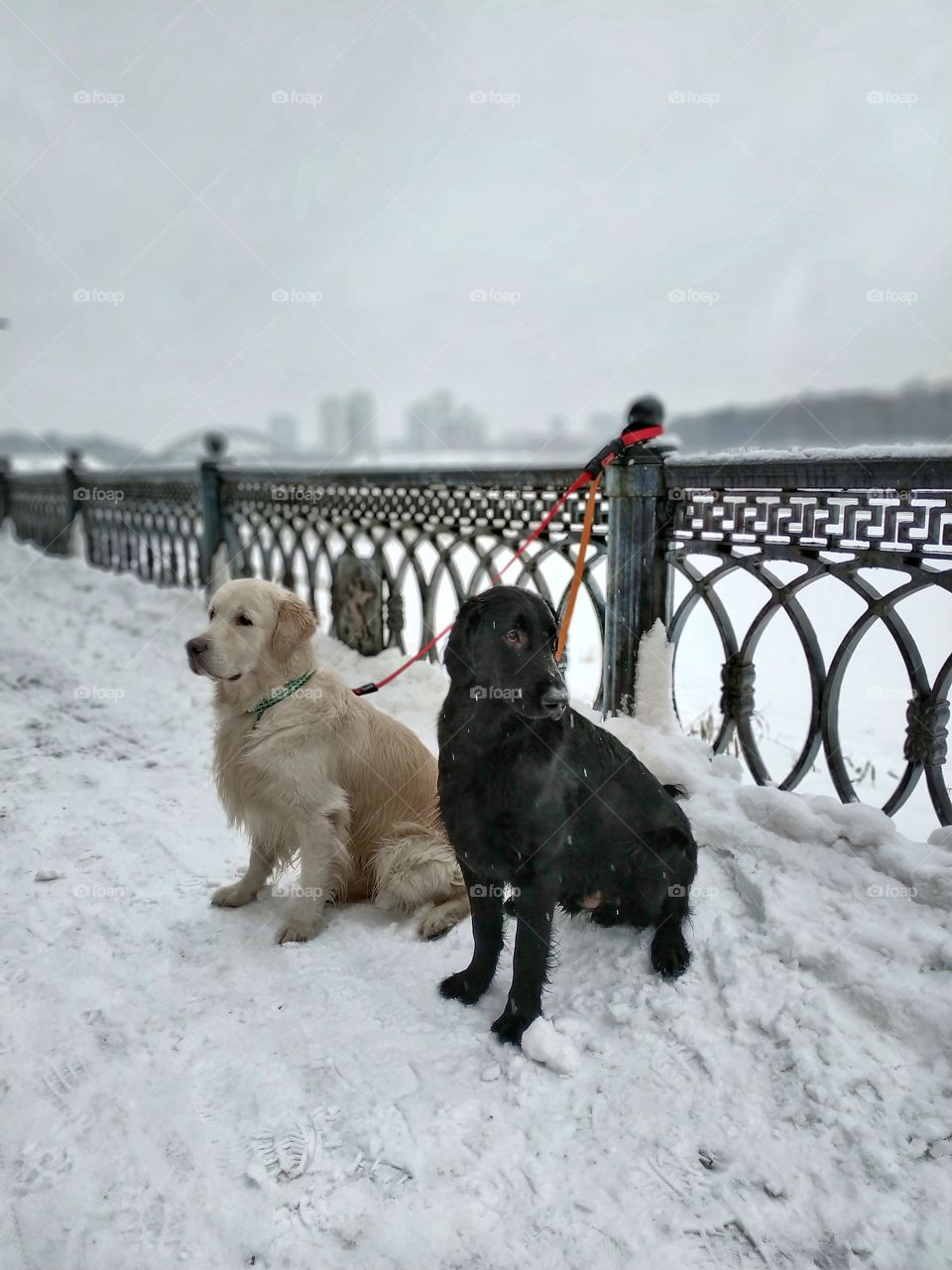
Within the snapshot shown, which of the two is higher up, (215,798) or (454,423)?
(454,423)

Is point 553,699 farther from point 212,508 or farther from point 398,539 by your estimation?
point 212,508

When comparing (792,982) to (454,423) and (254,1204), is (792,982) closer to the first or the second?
(254,1204)

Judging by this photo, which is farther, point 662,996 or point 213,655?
point 213,655

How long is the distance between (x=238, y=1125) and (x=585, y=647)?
16.8 ft

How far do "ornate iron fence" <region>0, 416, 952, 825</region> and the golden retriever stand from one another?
4.35ft

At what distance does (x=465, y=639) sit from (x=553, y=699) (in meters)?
0.30

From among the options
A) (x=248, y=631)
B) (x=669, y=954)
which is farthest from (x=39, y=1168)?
(x=669, y=954)

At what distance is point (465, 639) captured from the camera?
2.01 meters

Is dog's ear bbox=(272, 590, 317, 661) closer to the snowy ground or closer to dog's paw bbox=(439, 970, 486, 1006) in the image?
the snowy ground

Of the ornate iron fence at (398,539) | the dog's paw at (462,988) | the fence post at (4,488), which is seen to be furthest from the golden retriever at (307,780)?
the fence post at (4,488)

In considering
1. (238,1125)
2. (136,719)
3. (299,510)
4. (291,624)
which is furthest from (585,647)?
(238,1125)

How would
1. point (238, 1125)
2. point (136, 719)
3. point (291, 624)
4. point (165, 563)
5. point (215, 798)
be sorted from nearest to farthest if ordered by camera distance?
point (238, 1125) < point (291, 624) < point (215, 798) < point (136, 719) < point (165, 563)

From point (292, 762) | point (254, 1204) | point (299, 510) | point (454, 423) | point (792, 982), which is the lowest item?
point (254, 1204)

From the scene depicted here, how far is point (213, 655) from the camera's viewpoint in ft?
8.49
